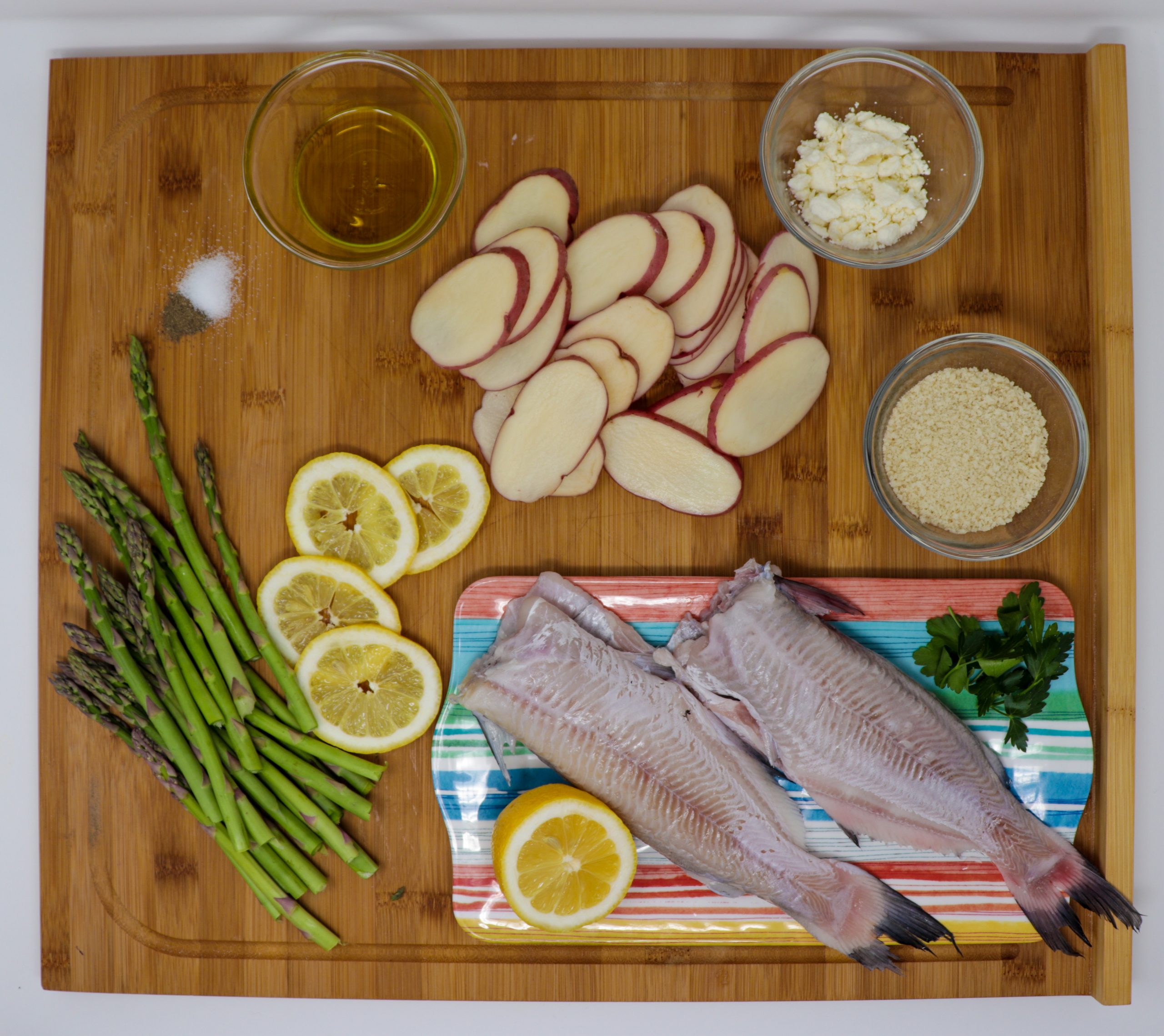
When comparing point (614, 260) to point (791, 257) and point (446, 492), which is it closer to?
point (791, 257)

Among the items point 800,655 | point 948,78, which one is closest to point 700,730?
point 800,655

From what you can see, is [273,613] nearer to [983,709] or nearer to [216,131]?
[216,131]

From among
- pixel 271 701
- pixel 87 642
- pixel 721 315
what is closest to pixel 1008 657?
pixel 721 315

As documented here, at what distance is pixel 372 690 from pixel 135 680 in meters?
0.60

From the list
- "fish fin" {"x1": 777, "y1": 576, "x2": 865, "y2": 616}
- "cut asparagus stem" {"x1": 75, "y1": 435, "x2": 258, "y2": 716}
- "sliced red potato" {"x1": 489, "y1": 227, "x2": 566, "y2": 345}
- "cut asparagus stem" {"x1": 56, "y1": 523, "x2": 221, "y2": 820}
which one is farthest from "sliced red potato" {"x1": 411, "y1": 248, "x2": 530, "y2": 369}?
"cut asparagus stem" {"x1": 56, "y1": 523, "x2": 221, "y2": 820}

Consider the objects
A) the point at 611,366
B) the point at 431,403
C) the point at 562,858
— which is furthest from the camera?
the point at 431,403

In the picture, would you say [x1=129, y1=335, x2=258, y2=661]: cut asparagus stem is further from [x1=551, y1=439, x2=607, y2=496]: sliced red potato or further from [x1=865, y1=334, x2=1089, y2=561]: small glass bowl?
[x1=865, y1=334, x2=1089, y2=561]: small glass bowl

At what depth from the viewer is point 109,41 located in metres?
2.06

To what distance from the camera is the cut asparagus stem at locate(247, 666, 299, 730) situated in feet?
6.54

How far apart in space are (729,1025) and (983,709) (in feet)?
3.59

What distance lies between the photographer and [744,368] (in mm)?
1938

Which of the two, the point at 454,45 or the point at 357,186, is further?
the point at 454,45

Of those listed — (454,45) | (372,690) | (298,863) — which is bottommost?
(298,863)

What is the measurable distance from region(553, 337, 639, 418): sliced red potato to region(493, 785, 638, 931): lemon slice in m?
0.97
